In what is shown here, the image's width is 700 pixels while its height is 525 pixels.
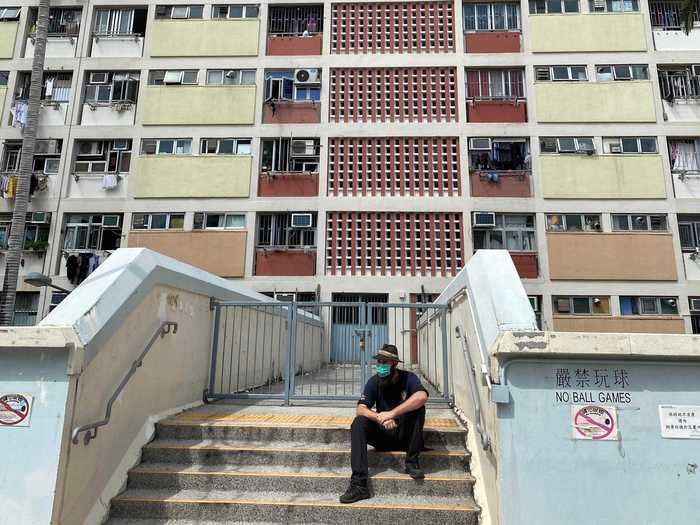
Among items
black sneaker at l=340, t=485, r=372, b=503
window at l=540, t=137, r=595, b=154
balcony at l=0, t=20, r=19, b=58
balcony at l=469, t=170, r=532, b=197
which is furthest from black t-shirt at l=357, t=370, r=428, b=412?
balcony at l=0, t=20, r=19, b=58

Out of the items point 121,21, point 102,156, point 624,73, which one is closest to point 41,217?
point 102,156

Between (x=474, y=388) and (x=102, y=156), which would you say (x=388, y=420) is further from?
(x=102, y=156)

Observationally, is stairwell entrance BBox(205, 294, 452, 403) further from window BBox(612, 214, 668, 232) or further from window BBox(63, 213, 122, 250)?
window BBox(612, 214, 668, 232)

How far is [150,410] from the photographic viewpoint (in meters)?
5.21

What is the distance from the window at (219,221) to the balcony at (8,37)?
11.2m

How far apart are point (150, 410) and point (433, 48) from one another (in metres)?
19.1

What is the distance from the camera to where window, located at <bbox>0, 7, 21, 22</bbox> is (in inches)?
830

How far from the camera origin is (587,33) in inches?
782

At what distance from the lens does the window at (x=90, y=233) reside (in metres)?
19.2

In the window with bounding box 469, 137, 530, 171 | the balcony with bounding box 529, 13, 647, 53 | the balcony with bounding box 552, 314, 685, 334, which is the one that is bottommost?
the balcony with bounding box 552, 314, 685, 334

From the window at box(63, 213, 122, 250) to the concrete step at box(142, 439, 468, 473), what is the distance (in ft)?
53.7

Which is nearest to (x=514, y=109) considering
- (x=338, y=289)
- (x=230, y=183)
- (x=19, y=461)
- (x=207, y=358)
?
(x=338, y=289)

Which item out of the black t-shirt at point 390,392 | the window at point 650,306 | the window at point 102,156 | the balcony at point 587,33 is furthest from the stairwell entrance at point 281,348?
the balcony at point 587,33

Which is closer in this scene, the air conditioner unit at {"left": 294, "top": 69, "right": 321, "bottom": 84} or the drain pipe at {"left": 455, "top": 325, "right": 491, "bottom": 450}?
the drain pipe at {"left": 455, "top": 325, "right": 491, "bottom": 450}
